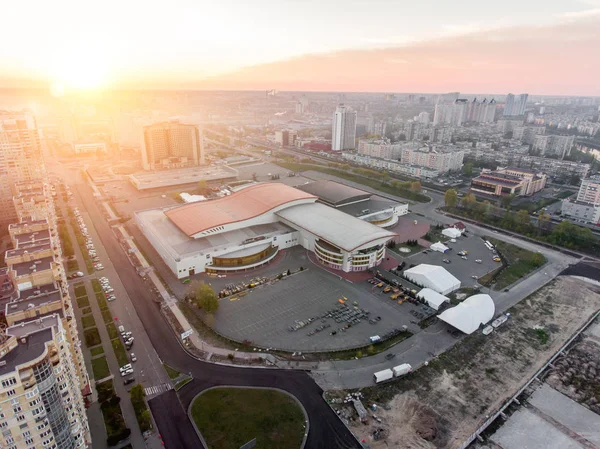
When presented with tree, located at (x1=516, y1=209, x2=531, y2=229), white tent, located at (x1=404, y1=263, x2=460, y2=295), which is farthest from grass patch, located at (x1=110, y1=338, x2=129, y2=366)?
tree, located at (x1=516, y1=209, x2=531, y2=229)

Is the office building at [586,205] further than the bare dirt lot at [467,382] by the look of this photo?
Yes

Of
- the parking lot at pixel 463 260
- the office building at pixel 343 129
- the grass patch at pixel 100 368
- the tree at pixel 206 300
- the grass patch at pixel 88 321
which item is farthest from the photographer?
the office building at pixel 343 129

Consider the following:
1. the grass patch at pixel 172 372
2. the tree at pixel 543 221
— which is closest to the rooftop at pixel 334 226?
the grass patch at pixel 172 372

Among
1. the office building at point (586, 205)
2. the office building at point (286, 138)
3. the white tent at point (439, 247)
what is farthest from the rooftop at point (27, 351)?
the office building at point (286, 138)

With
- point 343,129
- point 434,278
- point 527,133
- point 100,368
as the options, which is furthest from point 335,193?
point 527,133

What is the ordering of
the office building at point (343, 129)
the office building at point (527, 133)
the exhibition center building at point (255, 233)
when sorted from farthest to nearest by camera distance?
1. the office building at point (527, 133)
2. the office building at point (343, 129)
3. the exhibition center building at point (255, 233)

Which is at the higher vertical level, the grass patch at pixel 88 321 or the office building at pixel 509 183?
the office building at pixel 509 183

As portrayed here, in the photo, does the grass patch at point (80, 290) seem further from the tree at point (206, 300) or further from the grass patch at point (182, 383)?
the grass patch at point (182, 383)

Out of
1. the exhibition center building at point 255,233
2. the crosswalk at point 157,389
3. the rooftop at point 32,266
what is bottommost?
the crosswalk at point 157,389
